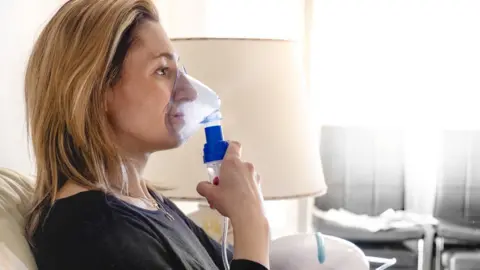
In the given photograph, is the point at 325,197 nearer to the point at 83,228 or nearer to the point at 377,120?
the point at 377,120

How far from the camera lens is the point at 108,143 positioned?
855 millimetres

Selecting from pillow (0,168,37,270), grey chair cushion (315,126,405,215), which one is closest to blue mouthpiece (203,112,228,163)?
pillow (0,168,37,270)

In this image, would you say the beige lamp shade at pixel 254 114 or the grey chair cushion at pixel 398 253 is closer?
the beige lamp shade at pixel 254 114

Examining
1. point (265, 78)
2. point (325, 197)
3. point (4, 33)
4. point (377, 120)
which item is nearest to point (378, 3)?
point (377, 120)

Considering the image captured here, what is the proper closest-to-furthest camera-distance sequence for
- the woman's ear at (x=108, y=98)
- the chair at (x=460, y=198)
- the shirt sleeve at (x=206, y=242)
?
1. the woman's ear at (x=108, y=98)
2. the shirt sleeve at (x=206, y=242)
3. the chair at (x=460, y=198)

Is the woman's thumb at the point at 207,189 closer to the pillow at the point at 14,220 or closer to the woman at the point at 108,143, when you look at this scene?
the woman at the point at 108,143

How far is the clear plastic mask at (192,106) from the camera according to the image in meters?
0.92

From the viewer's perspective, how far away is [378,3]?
5.75 ft

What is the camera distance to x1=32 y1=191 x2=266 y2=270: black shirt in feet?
2.48

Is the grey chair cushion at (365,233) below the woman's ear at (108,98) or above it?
below

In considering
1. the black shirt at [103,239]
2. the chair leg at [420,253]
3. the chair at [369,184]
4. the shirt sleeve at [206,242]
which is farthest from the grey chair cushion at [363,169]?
the black shirt at [103,239]

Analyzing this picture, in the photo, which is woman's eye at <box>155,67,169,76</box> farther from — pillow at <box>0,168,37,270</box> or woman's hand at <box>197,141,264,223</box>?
pillow at <box>0,168,37,270</box>

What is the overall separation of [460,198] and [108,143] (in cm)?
118

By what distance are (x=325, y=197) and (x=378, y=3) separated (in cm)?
56
